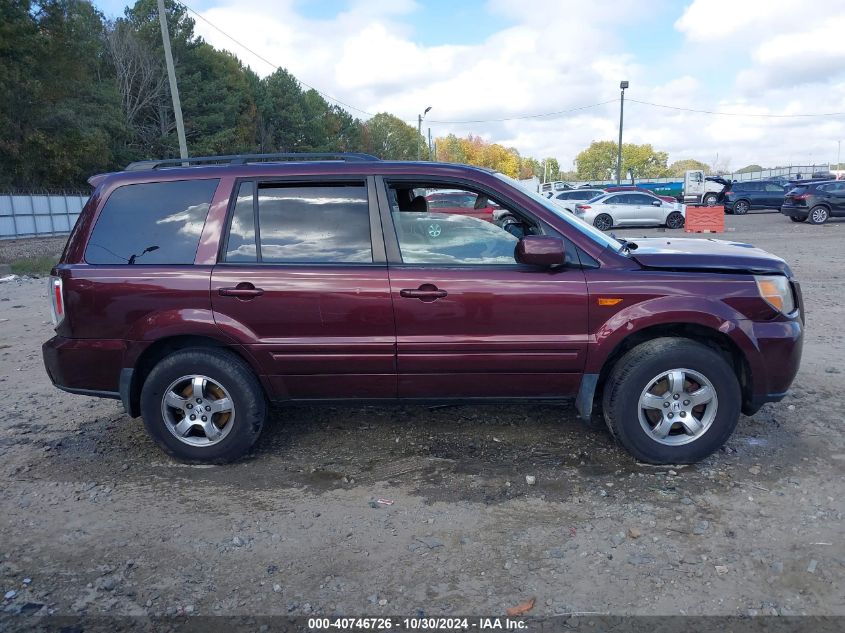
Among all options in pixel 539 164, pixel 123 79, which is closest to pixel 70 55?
pixel 123 79

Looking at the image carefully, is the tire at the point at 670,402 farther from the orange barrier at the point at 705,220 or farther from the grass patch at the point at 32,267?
the orange barrier at the point at 705,220

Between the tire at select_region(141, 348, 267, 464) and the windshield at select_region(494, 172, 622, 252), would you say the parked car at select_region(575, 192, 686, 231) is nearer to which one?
the windshield at select_region(494, 172, 622, 252)

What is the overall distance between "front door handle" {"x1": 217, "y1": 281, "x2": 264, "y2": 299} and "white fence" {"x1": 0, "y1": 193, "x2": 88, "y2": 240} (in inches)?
956

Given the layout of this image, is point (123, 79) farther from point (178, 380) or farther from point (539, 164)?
point (539, 164)

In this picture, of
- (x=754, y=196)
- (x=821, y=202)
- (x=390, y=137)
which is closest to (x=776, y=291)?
(x=821, y=202)

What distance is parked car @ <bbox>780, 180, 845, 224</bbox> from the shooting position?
23969mm

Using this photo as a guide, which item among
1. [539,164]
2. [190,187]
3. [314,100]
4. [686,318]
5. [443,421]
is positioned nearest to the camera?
[686,318]

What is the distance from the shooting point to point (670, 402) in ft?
12.8

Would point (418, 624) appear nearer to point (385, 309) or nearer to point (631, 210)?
point (385, 309)

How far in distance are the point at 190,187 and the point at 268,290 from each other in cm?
88

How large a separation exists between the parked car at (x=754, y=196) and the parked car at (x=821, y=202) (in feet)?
21.3

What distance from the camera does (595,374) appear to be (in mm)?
3930

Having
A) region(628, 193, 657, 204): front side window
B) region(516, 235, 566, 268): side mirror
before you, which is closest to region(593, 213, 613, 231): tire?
region(628, 193, 657, 204): front side window

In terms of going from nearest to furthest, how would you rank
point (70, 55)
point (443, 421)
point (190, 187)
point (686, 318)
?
1. point (686, 318)
2. point (190, 187)
3. point (443, 421)
4. point (70, 55)
